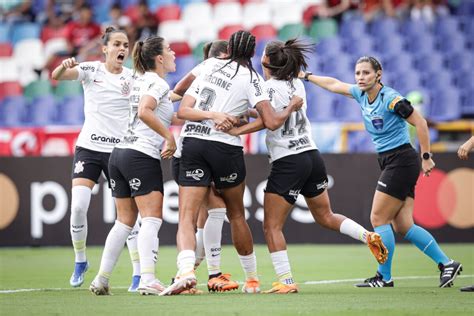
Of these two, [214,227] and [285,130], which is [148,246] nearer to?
[214,227]

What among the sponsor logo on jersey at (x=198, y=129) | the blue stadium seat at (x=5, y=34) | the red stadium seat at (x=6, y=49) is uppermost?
the blue stadium seat at (x=5, y=34)

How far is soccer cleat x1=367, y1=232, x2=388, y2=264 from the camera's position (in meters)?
9.29

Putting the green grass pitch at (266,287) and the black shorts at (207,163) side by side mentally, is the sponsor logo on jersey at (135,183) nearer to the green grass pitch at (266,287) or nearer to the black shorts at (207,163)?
the black shorts at (207,163)

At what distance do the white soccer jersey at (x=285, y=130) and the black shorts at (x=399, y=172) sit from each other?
1.00 metres

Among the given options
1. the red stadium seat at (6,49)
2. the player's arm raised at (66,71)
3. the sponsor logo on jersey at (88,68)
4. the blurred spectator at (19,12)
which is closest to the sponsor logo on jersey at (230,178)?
the player's arm raised at (66,71)

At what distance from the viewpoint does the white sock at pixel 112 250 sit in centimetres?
909

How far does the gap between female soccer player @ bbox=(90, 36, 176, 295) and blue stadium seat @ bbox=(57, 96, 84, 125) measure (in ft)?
36.3

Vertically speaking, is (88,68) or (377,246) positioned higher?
(88,68)

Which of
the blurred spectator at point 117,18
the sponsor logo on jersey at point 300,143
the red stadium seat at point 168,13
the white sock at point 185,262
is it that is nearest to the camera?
the white sock at point 185,262

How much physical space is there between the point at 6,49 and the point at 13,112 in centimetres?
291

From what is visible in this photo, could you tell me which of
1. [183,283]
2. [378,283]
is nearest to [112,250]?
[183,283]

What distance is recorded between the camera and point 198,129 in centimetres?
900

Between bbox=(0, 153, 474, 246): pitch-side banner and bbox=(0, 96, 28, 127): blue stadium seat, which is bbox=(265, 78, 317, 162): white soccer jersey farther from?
bbox=(0, 96, 28, 127): blue stadium seat

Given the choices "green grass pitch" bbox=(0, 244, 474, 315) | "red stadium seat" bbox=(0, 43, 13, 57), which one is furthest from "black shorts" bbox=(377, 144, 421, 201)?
"red stadium seat" bbox=(0, 43, 13, 57)
